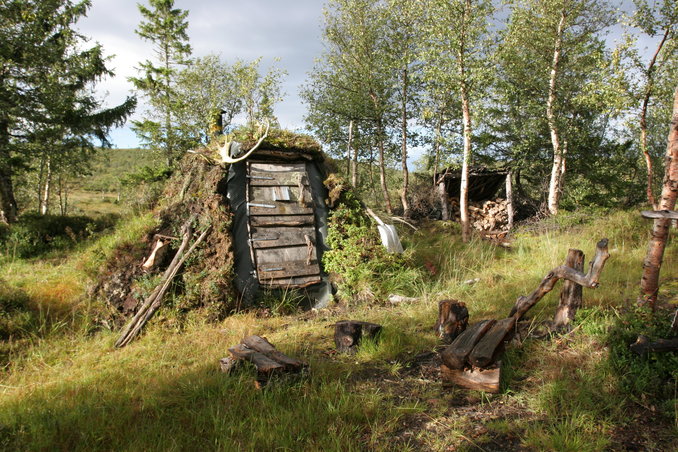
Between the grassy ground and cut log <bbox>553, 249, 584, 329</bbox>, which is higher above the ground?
cut log <bbox>553, 249, 584, 329</bbox>

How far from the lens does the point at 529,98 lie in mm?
14336

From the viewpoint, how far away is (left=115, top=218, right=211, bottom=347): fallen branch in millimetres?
5312

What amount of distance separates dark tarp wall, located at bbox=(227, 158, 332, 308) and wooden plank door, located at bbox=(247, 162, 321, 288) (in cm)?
12

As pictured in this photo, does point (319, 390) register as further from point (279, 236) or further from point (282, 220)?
point (282, 220)

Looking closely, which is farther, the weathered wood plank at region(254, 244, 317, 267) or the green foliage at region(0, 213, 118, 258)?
the green foliage at region(0, 213, 118, 258)

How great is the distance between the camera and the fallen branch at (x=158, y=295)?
17.4 ft

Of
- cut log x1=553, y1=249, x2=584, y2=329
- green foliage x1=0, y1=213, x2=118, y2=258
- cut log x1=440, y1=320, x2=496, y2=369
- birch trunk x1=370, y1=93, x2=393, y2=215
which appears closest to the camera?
cut log x1=440, y1=320, x2=496, y2=369

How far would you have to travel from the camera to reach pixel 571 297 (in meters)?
4.11

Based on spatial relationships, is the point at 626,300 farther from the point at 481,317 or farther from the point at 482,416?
the point at 482,416

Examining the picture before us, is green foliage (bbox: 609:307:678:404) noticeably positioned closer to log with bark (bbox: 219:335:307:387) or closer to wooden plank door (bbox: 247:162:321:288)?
log with bark (bbox: 219:335:307:387)

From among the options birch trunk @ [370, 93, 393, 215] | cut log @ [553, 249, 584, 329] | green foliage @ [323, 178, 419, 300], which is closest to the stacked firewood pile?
birch trunk @ [370, 93, 393, 215]

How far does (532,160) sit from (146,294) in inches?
606

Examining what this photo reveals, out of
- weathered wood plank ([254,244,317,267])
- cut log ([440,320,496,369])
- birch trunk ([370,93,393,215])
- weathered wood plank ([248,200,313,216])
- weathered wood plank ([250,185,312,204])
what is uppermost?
birch trunk ([370,93,393,215])

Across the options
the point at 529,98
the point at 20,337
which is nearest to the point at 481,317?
the point at 20,337
